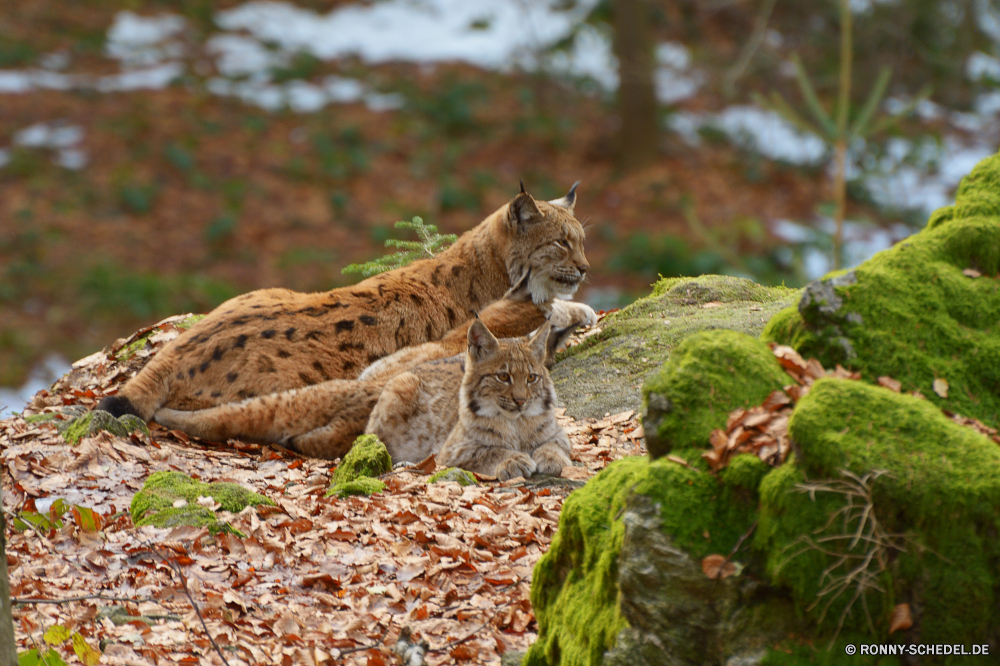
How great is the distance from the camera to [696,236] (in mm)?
17531

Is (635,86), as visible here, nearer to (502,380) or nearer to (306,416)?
(306,416)

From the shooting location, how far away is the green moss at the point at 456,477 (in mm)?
6105

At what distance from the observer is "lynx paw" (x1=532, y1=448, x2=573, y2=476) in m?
6.26

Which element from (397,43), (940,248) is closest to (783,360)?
(940,248)

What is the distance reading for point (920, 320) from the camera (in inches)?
149

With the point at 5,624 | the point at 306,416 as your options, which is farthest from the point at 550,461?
the point at 5,624

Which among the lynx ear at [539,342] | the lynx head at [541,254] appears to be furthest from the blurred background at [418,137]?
the lynx ear at [539,342]

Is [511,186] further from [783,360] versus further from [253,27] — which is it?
[783,360]

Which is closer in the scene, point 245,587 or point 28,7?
point 245,587

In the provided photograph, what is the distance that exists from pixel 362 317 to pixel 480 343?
1.78 metres

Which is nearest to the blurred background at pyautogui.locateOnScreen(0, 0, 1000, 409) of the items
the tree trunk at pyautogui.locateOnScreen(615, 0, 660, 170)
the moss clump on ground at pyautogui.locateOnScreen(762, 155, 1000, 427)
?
the tree trunk at pyautogui.locateOnScreen(615, 0, 660, 170)

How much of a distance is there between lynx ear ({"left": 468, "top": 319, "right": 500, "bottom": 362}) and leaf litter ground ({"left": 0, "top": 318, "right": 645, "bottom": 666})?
0.92 metres

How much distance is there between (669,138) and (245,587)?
1659cm

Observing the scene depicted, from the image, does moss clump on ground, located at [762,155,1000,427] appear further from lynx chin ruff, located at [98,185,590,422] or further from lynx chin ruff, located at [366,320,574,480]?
lynx chin ruff, located at [98,185,590,422]
